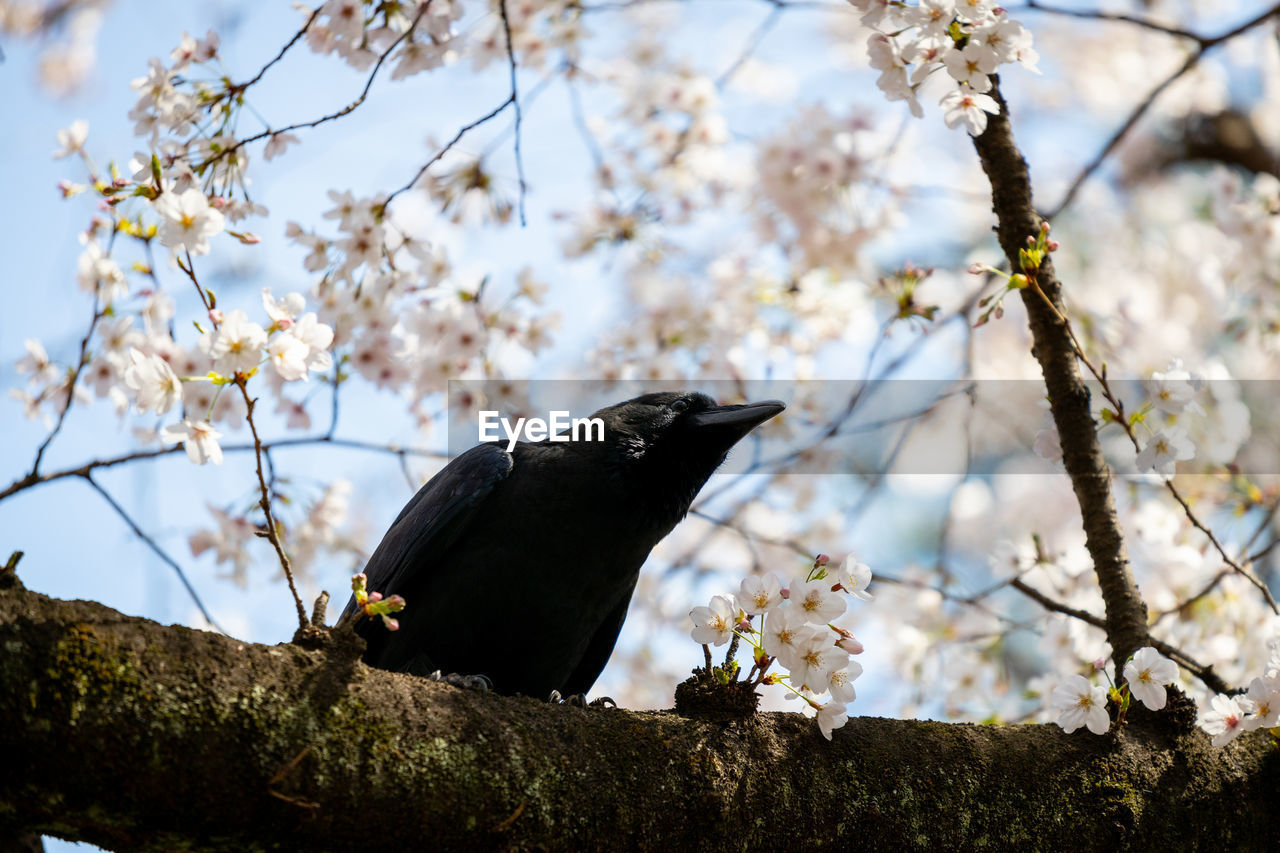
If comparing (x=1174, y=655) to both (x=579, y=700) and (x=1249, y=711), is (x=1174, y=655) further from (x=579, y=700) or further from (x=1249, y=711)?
(x=579, y=700)

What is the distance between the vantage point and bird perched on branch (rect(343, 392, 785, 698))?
289 centimetres

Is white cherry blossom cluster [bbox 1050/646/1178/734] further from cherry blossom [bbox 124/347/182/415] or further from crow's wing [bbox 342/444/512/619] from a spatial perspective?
cherry blossom [bbox 124/347/182/415]

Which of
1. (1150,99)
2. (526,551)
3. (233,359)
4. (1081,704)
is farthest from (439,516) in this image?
(1150,99)

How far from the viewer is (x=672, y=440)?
3268 mm

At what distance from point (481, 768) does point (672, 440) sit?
168cm

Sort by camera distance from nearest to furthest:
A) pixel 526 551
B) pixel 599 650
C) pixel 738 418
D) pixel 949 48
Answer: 1. pixel 949 48
2. pixel 526 551
3. pixel 738 418
4. pixel 599 650

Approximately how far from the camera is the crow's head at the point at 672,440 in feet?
10.2

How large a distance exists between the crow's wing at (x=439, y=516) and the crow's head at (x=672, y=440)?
0.38 meters

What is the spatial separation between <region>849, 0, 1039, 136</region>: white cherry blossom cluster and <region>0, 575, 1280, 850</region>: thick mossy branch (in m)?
1.45

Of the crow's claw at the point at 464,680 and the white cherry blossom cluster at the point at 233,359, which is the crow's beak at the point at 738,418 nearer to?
the crow's claw at the point at 464,680

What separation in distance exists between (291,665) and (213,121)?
77.4 inches

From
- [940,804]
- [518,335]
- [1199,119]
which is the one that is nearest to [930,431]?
[1199,119]

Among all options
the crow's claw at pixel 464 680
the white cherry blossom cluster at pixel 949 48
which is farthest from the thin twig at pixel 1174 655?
the crow's claw at pixel 464 680

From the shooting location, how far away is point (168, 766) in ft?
4.76
